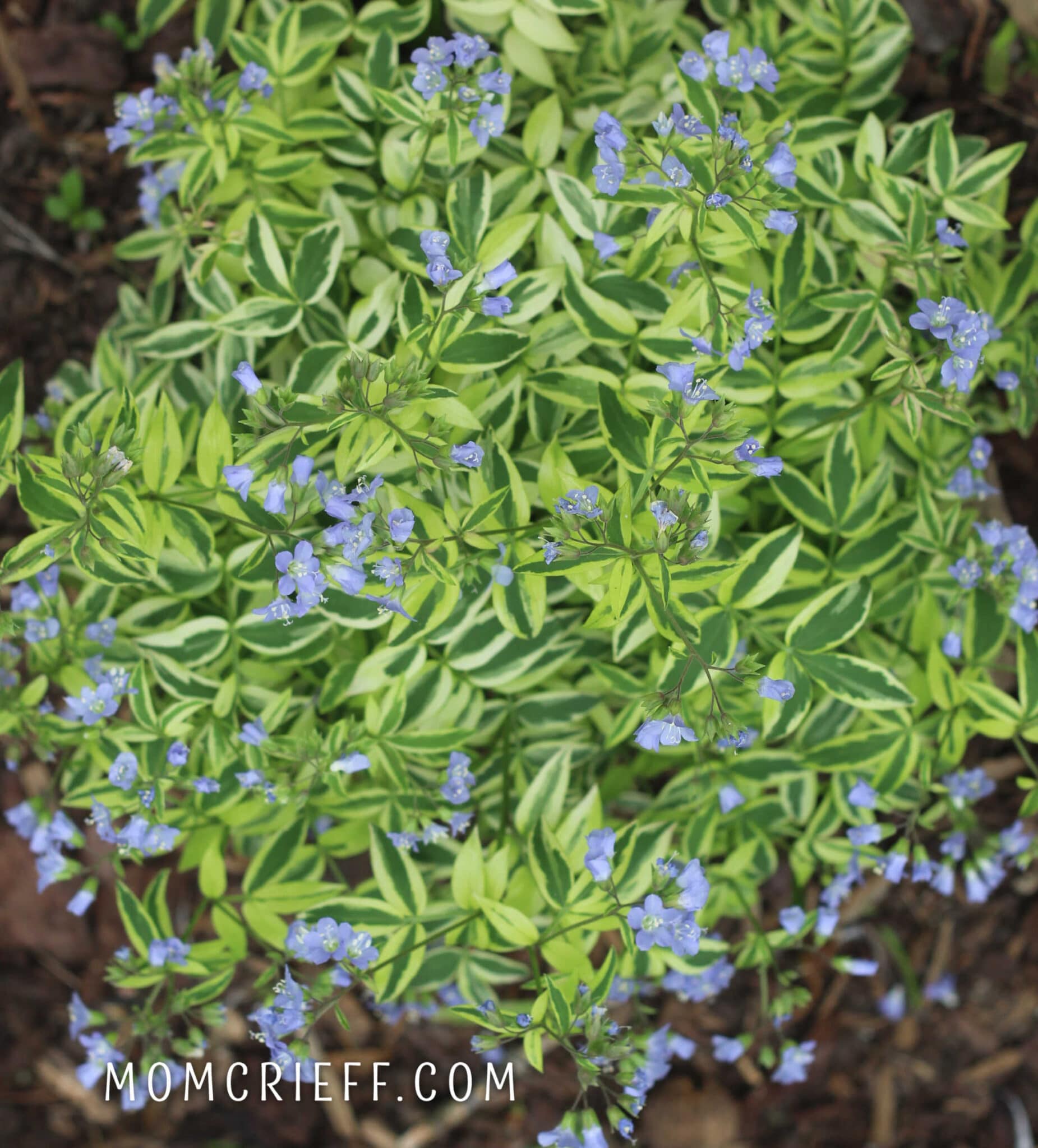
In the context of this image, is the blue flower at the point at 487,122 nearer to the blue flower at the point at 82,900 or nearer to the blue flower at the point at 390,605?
the blue flower at the point at 390,605

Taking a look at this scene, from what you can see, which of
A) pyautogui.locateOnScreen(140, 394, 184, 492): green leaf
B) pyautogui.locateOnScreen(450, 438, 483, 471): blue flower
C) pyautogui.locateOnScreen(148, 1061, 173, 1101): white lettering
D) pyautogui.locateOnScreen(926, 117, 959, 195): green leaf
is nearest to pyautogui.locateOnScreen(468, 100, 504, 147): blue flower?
pyautogui.locateOnScreen(450, 438, 483, 471): blue flower

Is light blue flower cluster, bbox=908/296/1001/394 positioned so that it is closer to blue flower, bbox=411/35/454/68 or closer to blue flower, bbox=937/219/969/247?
blue flower, bbox=937/219/969/247

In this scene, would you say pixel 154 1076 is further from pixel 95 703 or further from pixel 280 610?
pixel 280 610

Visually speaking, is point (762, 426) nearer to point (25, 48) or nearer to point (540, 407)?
point (540, 407)

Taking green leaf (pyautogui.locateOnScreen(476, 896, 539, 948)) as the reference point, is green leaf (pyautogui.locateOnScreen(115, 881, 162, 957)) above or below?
below

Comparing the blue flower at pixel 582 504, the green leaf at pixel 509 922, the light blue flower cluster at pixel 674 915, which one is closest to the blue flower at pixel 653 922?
the light blue flower cluster at pixel 674 915

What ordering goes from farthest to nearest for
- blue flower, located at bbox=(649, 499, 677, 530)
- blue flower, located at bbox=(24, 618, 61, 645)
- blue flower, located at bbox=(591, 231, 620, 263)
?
blue flower, located at bbox=(24, 618, 61, 645) → blue flower, located at bbox=(591, 231, 620, 263) → blue flower, located at bbox=(649, 499, 677, 530)

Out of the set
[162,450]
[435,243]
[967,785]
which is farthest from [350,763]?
[967,785]

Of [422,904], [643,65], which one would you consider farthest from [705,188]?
[422,904]
